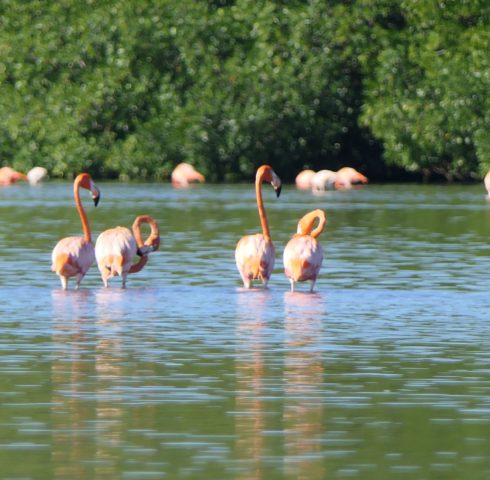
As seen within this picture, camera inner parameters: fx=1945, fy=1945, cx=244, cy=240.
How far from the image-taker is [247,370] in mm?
11633

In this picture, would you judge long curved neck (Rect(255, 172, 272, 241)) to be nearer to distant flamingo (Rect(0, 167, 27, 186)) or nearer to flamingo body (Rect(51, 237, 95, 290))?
flamingo body (Rect(51, 237, 95, 290))

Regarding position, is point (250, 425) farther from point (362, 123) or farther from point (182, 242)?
point (362, 123)

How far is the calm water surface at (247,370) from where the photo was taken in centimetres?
880

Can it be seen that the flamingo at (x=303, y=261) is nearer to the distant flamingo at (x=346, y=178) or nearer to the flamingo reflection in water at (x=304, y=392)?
the flamingo reflection in water at (x=304, y=392)

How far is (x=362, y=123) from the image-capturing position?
45.9m

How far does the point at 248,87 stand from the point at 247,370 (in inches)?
1387

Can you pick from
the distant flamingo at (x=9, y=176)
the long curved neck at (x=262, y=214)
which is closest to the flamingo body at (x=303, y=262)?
the long curved neck at (x=262, y=214)

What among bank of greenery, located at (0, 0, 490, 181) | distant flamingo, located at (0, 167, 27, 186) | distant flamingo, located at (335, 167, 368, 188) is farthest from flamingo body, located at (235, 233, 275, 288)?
distant flamingo, located at (0, 167, 27, 186)

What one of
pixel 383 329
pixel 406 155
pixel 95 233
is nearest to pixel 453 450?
pixel 383 329

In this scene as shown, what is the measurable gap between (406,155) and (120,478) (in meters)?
36.6

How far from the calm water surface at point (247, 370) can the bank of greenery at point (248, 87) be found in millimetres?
22067

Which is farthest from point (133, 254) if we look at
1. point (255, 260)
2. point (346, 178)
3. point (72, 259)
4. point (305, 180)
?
point (305, 180)

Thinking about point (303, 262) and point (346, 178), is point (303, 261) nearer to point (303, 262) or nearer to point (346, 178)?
point (303, 262)

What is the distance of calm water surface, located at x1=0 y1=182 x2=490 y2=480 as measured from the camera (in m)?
8.80
